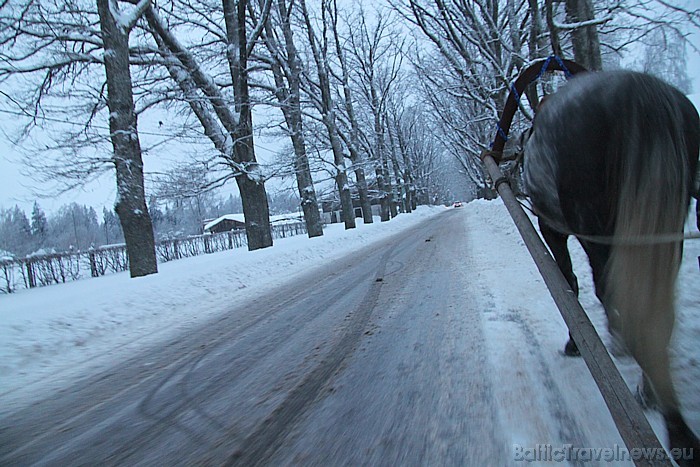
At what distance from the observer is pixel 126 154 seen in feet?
26.2

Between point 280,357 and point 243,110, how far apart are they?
10.4 metres

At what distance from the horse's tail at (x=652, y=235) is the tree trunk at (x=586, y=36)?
6.19 metres

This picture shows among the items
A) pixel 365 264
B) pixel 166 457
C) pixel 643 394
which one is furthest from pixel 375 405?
pixel 365 264

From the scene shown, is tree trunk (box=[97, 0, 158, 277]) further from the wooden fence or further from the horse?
the horse

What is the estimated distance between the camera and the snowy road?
5.67 ft

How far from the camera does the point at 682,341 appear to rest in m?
2.36

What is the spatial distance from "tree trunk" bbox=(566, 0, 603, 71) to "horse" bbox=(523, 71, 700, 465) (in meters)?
6.03

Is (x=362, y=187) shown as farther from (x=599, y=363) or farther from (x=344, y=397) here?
(x=599, y=363)

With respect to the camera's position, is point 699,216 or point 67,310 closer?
point 699,216

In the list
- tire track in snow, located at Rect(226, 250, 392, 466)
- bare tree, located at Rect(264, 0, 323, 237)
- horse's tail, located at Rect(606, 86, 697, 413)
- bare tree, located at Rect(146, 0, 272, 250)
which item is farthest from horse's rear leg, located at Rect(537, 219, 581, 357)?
bare tree, located at Rect(264, 0, 323, 237)

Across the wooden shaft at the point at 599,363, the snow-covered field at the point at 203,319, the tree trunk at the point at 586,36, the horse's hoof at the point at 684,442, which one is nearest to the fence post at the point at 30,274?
the snow-covered field at the point at 203,319

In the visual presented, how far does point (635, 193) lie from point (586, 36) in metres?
6.67

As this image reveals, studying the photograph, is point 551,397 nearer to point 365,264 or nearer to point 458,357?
point 458,357

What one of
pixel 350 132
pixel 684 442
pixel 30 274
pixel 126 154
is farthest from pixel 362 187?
pixel 684 442
